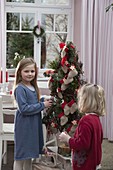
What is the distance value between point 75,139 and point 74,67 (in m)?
1.00

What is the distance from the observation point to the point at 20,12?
549 centimetres

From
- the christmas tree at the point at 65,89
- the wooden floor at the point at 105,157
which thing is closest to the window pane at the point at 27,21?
the wooden floor at the point at 105,157

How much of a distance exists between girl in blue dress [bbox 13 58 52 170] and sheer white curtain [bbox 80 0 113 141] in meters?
2.51

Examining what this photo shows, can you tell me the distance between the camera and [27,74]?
9.71ft

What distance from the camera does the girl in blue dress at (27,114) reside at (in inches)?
114

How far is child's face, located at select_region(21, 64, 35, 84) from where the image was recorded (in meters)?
2.96

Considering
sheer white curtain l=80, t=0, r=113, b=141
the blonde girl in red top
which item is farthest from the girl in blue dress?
→ sheer white curtain l=80, t=0, r=113, b=141

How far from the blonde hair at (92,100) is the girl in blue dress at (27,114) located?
76cm

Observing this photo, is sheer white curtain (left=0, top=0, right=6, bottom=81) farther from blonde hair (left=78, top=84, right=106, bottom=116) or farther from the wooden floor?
blonde hair (left=78, top=84, right=106, bottom=116)

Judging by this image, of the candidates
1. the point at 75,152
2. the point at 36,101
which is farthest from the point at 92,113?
the point at 36,101

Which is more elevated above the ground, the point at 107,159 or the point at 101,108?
the point at 101,108

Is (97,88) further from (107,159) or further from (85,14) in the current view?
(85,14)

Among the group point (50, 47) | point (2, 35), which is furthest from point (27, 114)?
point (50, 47)

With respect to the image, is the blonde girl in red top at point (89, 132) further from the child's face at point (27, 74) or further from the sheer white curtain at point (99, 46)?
the sheer white curtain at point (99, 46)
